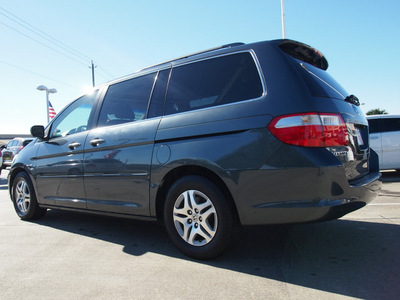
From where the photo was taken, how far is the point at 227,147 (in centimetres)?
251

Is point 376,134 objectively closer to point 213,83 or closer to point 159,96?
point 213,83

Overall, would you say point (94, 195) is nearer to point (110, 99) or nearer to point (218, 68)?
point (110, 99)

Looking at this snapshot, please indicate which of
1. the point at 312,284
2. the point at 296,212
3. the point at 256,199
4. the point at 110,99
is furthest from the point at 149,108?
the point at 312,284

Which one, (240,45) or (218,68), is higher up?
(240,45)

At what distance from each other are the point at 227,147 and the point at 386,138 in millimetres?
7185

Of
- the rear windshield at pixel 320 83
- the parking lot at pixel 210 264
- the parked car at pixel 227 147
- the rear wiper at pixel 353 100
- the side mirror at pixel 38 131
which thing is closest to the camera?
the parking lot at pixel 210 264

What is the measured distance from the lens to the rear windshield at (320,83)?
249cm

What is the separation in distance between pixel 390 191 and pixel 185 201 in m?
5.07

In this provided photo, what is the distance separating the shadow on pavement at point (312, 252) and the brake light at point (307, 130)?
1008mm

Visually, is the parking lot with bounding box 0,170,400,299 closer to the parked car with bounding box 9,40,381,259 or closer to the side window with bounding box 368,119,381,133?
the parked car with bounding box 9,40,381,259

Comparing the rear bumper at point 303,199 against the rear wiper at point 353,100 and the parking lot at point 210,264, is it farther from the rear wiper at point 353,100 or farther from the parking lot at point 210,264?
the rear wiper at point 353,100

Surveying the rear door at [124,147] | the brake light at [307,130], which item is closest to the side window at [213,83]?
the rear door at [124,147]

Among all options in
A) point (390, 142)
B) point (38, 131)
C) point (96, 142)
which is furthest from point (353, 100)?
point (390, 142)

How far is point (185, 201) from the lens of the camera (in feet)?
9.06
